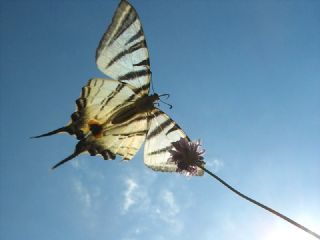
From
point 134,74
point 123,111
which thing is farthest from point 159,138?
point 134,74

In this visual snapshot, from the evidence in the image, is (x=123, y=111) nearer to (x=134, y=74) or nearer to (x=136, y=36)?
(x=134, y=74)

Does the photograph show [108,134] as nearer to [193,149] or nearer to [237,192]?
[193,149]

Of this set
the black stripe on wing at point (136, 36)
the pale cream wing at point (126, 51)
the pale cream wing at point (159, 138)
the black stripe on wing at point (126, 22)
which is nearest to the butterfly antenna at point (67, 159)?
the pale cream wing at point (159, 138)

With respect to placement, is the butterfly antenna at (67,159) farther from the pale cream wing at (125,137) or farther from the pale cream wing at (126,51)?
the pale cream wing at (126,51)

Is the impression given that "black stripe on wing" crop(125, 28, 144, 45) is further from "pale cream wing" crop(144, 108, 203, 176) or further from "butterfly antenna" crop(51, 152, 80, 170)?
"butterfly antenna" crop(51, 152, 80, 170)

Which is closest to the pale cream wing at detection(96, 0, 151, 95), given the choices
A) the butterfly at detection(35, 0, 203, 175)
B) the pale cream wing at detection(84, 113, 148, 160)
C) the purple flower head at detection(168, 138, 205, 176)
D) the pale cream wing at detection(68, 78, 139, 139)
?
the butterfly at detection(35, 0, 203, 175)

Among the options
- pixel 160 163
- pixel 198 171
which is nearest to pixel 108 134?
pixel 160 163
